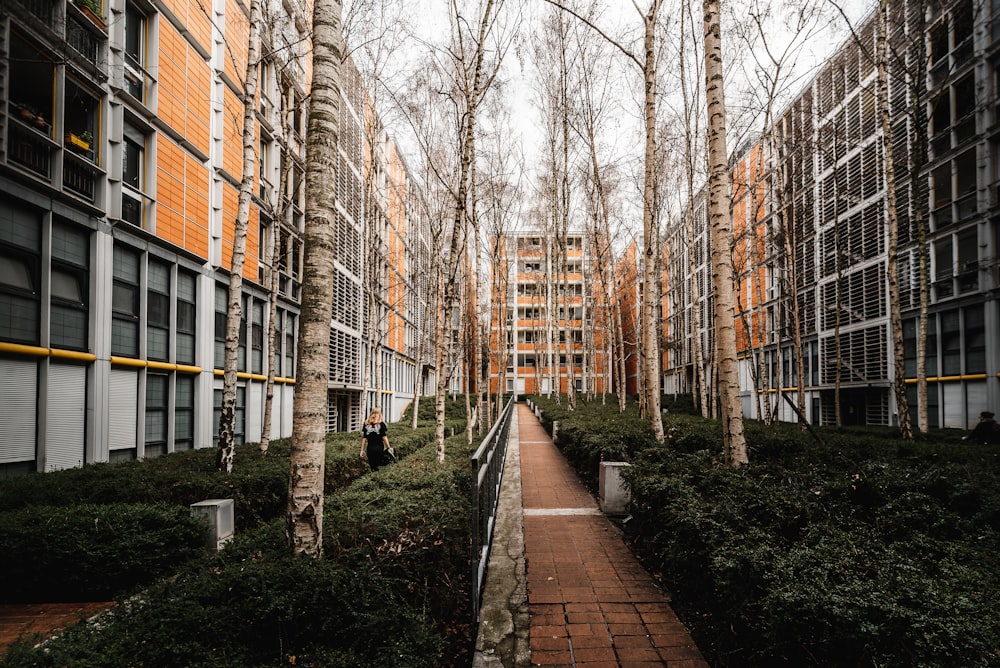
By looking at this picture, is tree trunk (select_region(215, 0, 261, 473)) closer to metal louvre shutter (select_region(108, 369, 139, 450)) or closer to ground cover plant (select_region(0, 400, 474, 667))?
metal louvre shutter (select_region(108, 369, 139, 450))

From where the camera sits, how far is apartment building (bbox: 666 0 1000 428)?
18.0 metres

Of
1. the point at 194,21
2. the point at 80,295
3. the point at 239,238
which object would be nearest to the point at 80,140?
the point at 80,295

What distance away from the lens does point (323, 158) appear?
4379 millimetres

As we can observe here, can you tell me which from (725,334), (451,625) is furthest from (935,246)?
(451,625)

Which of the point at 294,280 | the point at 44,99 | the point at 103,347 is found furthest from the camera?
the point at 294,280

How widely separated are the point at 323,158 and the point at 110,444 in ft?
32.7

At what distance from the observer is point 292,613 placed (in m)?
3.02

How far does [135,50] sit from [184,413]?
28.7 ft

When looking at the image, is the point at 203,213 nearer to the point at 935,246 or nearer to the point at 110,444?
the point at 110,444

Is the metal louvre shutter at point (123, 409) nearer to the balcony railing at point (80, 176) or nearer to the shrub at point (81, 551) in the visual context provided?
the balcony railing at point (80, 176)

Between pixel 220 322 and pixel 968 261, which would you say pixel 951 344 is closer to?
pixel 968 261

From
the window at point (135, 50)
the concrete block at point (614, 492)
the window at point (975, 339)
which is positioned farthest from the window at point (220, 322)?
the window at point (975, 339)

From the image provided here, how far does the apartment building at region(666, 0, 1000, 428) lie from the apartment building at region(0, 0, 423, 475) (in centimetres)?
1423

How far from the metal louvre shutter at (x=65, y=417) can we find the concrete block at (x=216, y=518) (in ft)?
15.2
